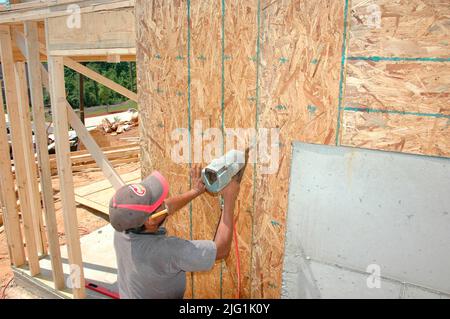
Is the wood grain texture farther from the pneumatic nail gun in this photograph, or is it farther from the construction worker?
the construction worker

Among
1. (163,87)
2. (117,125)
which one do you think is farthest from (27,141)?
(117,125)

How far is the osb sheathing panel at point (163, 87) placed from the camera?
276cm

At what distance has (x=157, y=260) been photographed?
2.16 m

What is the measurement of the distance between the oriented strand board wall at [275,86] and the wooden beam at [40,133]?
5.40 ft

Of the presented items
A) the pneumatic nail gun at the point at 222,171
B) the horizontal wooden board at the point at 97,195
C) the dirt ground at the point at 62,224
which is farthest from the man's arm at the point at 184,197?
the horizontal wooden board at the point at 97,195

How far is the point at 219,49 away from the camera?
2596 mm

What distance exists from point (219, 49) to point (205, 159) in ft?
2.88

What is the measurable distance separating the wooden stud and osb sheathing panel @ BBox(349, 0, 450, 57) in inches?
116

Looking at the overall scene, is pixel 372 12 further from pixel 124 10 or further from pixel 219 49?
pixel 124 10

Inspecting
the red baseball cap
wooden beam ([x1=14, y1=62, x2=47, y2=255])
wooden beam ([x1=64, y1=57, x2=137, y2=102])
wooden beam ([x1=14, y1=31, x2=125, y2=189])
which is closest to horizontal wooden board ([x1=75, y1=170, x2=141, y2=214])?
wooden beam ([x1=14, y1=62, x2=47, y2=255])

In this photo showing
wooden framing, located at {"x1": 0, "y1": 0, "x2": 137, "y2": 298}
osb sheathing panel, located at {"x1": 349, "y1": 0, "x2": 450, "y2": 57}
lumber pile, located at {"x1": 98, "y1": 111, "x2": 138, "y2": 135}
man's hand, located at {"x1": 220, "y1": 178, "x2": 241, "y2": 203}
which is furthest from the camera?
lumber pile, located at {"x1": 98, "y1": 111, "x2": 138, "y2": 135}

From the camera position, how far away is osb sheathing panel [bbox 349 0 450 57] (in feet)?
6.30

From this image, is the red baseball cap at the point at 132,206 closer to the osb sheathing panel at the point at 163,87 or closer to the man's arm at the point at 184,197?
the man's arm at the point at 184,197
